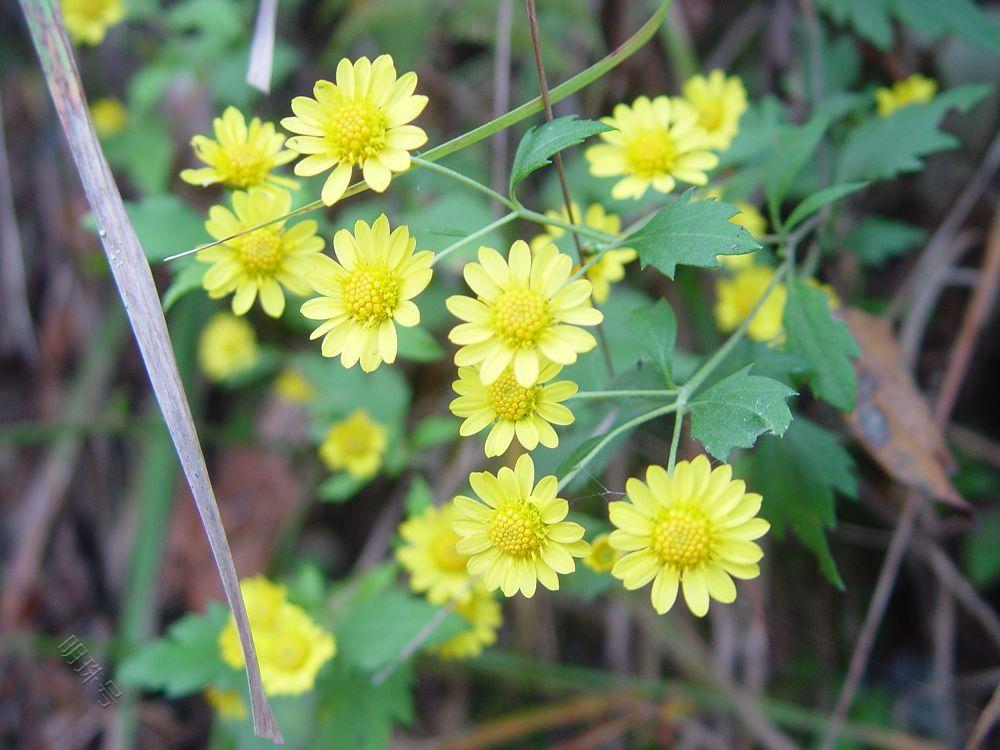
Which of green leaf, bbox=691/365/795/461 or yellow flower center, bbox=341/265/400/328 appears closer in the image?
green leaf, bbox=691/365/795/461

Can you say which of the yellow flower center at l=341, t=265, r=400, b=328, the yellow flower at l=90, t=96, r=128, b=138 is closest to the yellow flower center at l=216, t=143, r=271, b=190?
the yellow flower center at l=341, t=265, r=400, b=328

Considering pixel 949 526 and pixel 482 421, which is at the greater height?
pixel 482 421

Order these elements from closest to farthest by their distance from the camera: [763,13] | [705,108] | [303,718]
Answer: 1. [705,108]
2. [303,718]
3. [763,13]

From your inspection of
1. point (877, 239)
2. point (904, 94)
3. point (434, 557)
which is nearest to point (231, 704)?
point (434, 557)

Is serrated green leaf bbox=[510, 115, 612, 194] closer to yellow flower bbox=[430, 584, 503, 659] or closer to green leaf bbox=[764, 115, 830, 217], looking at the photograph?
green leaf bbox=[764, 115, 830, 217]

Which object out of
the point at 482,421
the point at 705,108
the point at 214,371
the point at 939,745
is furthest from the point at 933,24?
the point at 214,371

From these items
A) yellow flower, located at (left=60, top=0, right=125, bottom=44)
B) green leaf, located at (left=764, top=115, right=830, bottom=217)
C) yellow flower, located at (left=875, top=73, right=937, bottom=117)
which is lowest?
green leaf, located at (left=764, top=115, right=830, bottom=217)

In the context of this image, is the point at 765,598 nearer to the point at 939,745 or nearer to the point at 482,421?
A: the point at 939,745

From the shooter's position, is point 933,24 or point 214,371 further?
point 214,371
